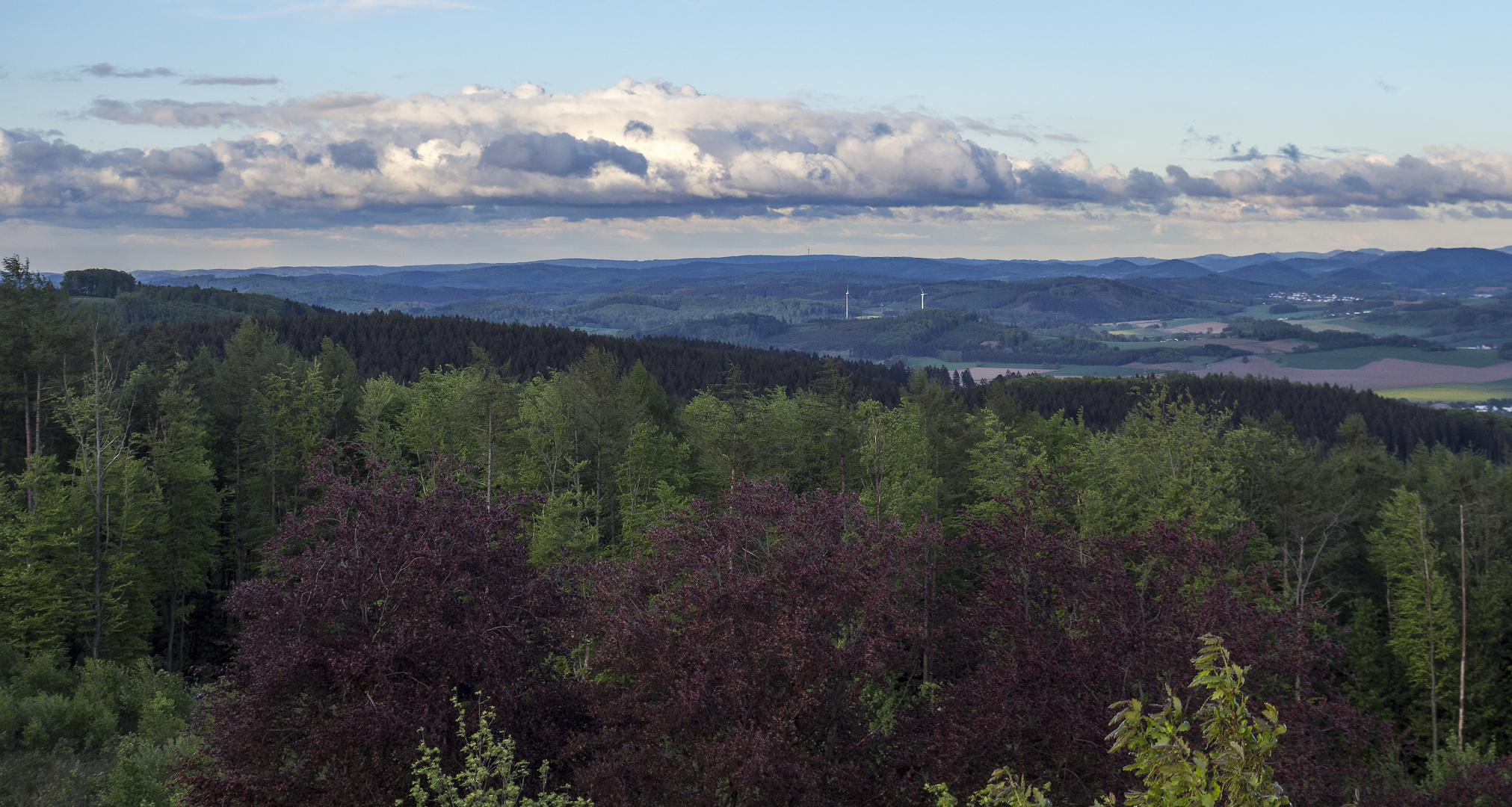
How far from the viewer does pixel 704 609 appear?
55.2 ft

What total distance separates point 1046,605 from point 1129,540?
299cm

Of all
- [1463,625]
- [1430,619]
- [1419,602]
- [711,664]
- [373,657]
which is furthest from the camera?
[1463,625]

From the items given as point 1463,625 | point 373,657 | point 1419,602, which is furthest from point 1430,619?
point 373,657

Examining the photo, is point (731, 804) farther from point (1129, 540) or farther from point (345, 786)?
point (1129, 540)

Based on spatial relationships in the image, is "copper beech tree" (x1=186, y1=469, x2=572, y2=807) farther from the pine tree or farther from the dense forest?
the pine tree

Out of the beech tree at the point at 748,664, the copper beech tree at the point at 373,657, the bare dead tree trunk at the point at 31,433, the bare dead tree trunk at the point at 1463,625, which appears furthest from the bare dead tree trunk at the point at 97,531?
the bare dead tree trunk at the point at 1463,625

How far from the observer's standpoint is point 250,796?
50.6 ft

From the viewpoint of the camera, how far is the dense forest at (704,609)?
15.5 metres

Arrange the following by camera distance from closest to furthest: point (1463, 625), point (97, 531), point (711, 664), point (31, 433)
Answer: point (711, 664), point (97, 531), point (1463, 625), point (31, 433)

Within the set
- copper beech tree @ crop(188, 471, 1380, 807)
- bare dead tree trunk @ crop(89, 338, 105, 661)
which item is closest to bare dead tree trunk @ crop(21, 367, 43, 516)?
bare dead tree trunk @ crop(89, 338, 105, 661)

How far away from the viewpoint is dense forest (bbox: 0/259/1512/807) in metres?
15.5

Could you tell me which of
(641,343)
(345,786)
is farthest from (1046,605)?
(641,343)

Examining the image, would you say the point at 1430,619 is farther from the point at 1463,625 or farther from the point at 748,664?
the point at 748,664

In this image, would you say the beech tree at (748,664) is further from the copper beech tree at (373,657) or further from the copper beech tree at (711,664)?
the copper beech tree at (373,657)
